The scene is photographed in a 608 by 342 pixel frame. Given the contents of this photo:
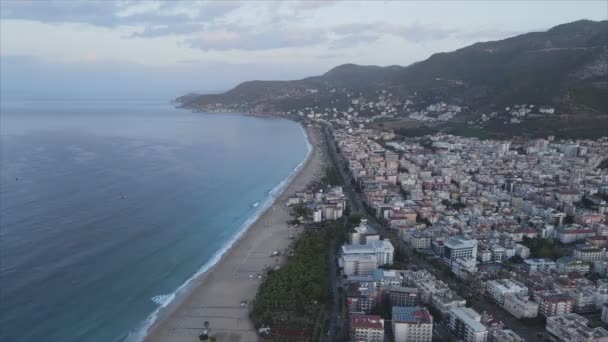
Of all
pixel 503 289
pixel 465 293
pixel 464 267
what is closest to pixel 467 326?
pixel 503 289

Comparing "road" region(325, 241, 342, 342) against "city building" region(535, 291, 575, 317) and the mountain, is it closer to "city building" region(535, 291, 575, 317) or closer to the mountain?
"city building" region(535, 291, 575, 317)

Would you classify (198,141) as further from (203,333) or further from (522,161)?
(203,333)

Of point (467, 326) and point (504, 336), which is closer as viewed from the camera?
point (504, 336)

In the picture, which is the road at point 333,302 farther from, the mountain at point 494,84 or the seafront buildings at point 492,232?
the mountain at point 494,84

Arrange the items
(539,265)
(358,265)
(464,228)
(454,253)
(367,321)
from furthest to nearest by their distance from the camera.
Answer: (464,228), (454,253), (539,265), (358,265), (367,321)

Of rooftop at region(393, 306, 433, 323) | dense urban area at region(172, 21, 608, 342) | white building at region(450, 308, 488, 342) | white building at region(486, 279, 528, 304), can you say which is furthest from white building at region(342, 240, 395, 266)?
white building at region(450, 308, 488, 342)

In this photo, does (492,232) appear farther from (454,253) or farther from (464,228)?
(454,253)

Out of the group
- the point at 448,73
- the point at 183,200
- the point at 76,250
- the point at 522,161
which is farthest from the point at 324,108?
the point at 76,250
